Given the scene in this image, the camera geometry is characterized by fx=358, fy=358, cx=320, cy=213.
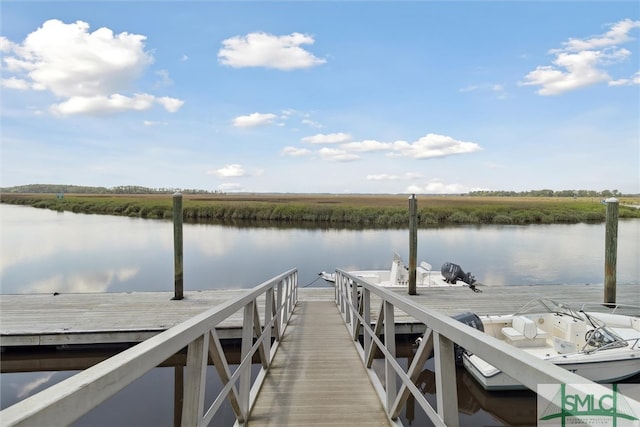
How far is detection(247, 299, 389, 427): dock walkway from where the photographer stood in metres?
2.53

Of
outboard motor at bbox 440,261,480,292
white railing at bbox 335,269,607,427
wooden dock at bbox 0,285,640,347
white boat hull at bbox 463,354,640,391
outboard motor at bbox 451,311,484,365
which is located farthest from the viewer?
outboard motor at bbox 440,261,480,292

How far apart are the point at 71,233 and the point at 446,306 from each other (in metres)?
27.1

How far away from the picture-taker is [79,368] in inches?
217

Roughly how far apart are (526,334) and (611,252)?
376 cm

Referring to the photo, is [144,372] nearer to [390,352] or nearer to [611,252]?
[390,352]

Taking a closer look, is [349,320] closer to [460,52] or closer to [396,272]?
[396,272]

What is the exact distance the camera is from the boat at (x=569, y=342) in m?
4.64

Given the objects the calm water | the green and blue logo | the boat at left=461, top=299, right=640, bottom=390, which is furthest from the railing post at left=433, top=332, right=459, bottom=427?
the calm water

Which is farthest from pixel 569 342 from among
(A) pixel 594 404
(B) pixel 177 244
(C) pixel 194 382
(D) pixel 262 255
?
(D) pixel 262 255

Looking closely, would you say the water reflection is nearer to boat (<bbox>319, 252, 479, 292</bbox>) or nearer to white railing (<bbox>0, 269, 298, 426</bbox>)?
boat (<bbox>319, 252, 479, 292</bbox>)

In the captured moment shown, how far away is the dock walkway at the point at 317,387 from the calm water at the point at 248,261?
1400 mm

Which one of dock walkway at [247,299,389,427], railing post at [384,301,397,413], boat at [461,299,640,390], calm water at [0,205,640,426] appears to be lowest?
calm water at [0,205,640,426]

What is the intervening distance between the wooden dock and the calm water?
64 cm

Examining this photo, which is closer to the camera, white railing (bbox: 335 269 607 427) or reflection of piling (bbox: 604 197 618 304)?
white railing (bbox: 335 269 607 427)
